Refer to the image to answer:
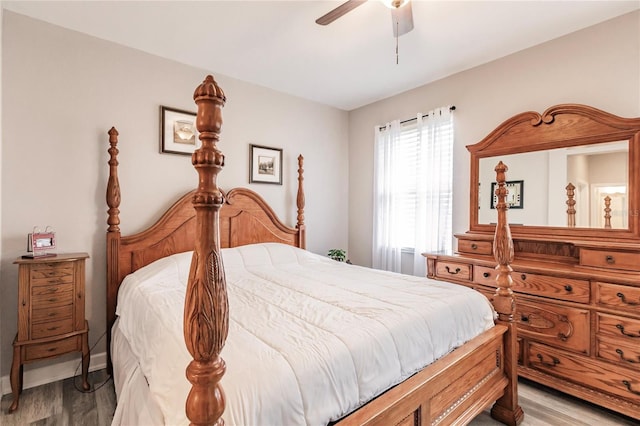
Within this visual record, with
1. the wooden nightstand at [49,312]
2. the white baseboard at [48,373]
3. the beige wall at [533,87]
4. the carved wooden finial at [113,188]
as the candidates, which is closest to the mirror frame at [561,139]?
the beige wall at [533,87]

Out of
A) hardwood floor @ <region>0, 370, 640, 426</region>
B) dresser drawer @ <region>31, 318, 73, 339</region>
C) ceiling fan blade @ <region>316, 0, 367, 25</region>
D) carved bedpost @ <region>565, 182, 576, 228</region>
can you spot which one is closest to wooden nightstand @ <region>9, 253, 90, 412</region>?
dresser drawer @ <region>31, 318, 73, 339</region>

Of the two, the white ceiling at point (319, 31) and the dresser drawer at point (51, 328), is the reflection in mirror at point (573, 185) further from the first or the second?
the dresser drawer at point (51, 328)

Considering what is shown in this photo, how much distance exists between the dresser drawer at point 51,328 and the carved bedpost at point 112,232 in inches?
12.7

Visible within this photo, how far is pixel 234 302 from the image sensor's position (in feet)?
5.99

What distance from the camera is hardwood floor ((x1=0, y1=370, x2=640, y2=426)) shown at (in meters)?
1.92

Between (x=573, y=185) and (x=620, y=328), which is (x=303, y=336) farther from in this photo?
(x=573, y=185)

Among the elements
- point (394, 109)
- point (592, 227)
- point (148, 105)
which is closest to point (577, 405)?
point (592, 227)

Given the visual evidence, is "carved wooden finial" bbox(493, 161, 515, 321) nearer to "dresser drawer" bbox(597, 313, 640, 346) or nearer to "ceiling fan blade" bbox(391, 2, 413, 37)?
"dresser drawer" bbox(597, 313, 640, 346)

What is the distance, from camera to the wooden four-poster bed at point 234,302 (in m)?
0.80

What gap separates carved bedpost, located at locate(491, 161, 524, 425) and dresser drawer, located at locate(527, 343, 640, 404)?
451 mm

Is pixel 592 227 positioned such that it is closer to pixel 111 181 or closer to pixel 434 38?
pixel 434 38

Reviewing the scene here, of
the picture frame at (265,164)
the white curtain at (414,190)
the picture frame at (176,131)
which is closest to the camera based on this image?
the picture frame at (176,131)

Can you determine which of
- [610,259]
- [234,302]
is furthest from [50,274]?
[610,259]

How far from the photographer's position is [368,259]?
4180 millimetres
